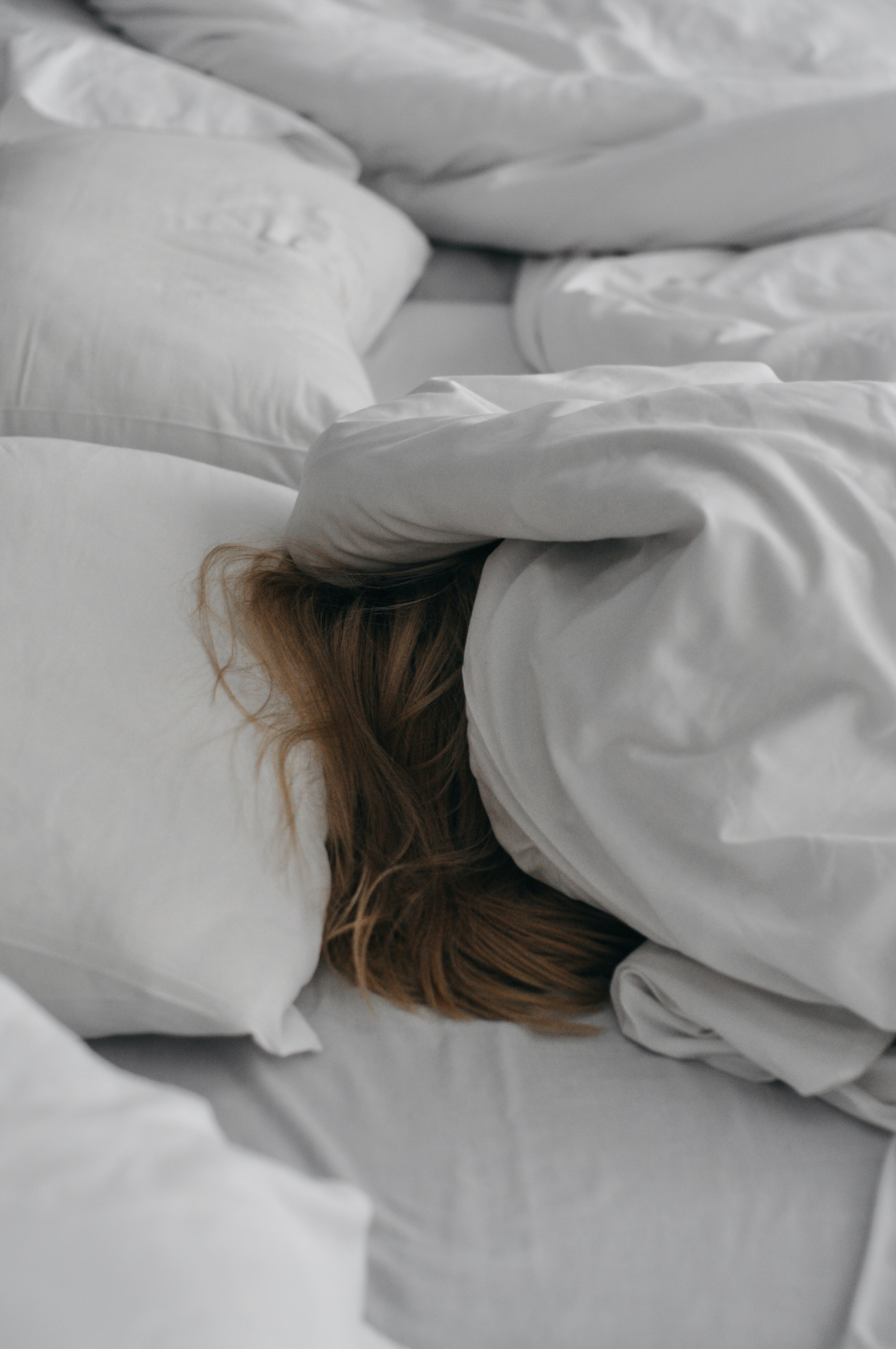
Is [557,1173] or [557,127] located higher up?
[557,127]

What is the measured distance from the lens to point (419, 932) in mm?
622

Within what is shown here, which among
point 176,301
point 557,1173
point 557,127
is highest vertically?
point 557,127

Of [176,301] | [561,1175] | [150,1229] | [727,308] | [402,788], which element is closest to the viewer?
[150,1229]

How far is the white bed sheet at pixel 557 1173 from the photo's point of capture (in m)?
0.47

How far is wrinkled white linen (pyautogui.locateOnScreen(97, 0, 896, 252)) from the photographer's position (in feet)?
4.05

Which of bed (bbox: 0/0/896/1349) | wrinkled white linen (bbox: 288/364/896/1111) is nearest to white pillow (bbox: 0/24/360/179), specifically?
Answer: wrinkled white linen (bbox: 288/364/896/1111)

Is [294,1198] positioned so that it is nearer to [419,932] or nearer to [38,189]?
[419,932]

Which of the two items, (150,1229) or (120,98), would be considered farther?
(120,98)

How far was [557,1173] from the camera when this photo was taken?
513mm

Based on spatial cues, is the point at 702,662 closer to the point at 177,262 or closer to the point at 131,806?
Answer: the point at 131,806

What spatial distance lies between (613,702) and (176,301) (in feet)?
2.01

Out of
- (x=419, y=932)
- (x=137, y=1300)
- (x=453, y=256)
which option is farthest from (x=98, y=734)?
(x=453, y=256)

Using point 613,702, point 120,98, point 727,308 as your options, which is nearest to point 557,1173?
point 613,702

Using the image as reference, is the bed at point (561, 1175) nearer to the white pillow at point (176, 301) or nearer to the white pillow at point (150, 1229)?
the white pillow at point (150, 1229)
